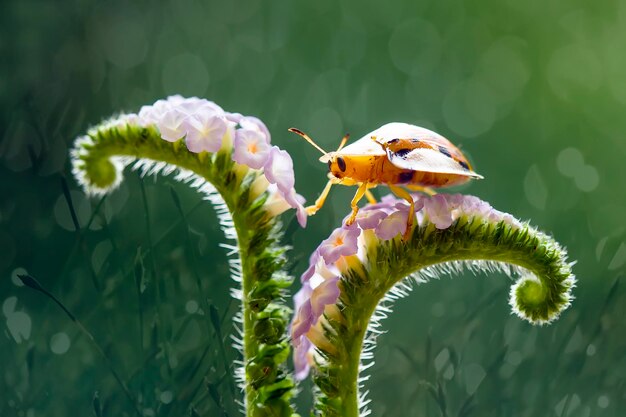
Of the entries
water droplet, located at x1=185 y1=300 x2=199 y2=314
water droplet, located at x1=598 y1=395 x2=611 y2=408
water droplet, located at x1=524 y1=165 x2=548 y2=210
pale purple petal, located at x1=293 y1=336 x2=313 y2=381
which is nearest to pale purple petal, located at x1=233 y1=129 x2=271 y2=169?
pale purple petal, located at x1=293 y1=336 x2=313 y2=381

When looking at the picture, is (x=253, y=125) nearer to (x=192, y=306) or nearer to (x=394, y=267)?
(x=394, y=267)

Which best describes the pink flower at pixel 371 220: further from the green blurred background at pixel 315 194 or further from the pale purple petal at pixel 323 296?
the green blurred background at pixel 315 194

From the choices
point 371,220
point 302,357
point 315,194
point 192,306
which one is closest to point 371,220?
point 371,220

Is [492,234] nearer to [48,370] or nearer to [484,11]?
[48,370]

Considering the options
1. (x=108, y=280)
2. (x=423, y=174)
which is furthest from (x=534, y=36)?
(x=423, y=174)

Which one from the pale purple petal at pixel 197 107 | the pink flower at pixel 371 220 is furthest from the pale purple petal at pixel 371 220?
the pale purple petal at pixel 197 107

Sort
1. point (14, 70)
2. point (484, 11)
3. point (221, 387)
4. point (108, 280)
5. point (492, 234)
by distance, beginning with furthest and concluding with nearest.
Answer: point (484, 11), point (14, 70), point (108, 280), point (221, 387), point (492, 234)
